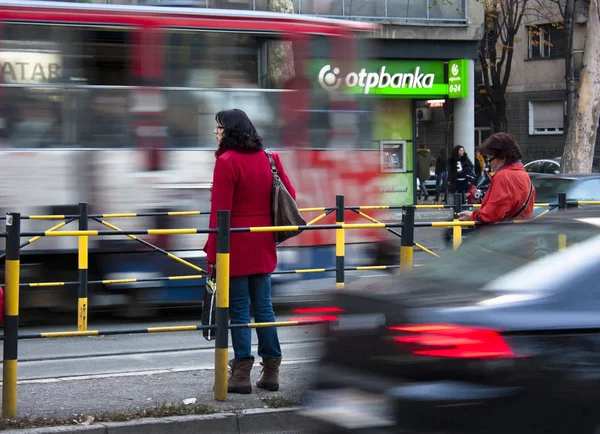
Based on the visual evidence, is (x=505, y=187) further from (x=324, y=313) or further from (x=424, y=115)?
(x=424, y=115)

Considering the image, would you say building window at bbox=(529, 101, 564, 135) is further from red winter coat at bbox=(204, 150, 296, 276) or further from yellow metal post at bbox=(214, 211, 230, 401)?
yellow metal post at bbox=(214, 211, 230, 401)

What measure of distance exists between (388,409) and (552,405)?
647mm

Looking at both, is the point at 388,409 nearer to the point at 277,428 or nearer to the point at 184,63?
the point at 277,428

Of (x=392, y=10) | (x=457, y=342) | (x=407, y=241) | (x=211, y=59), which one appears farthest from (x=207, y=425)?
(x=392, y=10)

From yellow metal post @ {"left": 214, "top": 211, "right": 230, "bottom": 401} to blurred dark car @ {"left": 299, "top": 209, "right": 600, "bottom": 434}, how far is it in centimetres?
172

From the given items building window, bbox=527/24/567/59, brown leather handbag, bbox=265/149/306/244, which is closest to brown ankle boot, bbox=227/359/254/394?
brown leather handbag, bbox=265/149/306/244

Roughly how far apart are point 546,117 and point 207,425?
35545mm

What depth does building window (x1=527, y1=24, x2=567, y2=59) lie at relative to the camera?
1511 inches

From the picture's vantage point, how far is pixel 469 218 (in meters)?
7.93

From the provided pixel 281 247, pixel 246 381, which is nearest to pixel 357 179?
pixel 281 247

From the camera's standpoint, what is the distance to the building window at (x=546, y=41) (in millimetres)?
38375

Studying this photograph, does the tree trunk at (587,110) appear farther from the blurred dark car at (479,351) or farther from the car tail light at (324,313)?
the blurred dark car at (479,351)

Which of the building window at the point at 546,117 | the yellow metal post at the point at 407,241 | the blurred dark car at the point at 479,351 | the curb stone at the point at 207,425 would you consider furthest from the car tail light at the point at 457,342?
the building window at the point at 546,117

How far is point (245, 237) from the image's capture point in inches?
251
